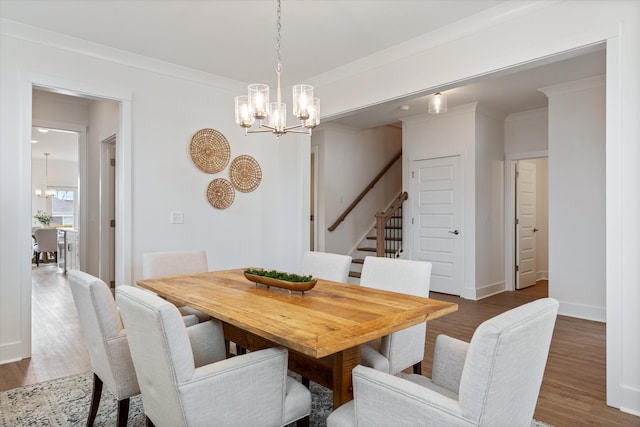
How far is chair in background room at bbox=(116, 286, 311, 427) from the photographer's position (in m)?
1.27

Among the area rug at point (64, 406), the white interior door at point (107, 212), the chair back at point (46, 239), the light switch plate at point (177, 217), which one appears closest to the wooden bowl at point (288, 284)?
the area rug at point (64, 406)

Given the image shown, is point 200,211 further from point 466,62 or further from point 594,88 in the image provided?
point 594,88

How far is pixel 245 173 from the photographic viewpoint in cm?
452

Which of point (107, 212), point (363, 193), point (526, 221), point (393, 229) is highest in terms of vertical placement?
point (363, 193)

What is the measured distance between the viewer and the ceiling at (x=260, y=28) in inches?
108

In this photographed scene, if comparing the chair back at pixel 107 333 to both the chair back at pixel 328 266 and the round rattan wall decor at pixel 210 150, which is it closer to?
the chair back at pixel 328 266

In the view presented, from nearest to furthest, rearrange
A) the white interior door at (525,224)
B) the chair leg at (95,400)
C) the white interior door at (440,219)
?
1. the chair leg at (95,400)
2. the white interior door at (440,219)
3. the white interior door at (525,224)

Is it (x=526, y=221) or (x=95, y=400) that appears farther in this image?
(x=526, y=221)

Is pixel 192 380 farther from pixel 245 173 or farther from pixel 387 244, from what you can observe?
pixel 387 244

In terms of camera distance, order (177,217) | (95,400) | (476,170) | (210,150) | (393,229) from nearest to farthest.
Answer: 1. (95,400)
2. (177,217)
3. (210,150)
4. (476,170)
5. (393,229)

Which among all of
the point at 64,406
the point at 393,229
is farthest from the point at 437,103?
the point at 64,406

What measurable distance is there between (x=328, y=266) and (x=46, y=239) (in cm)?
782

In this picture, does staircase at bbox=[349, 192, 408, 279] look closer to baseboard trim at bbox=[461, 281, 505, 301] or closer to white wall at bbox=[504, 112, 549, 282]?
baseboard trim at bbox=[461, 281, 505, 301]

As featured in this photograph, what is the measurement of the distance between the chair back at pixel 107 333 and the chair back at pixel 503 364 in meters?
1.47
